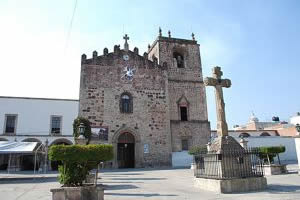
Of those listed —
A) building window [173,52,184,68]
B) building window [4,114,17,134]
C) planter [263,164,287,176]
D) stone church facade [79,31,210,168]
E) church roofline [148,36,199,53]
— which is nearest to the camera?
planter [263,164,287,176]

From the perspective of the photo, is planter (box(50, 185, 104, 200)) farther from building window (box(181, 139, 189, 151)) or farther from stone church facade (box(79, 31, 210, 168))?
building window (box(181, 139, 189, 151))

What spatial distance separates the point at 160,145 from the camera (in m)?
23.4

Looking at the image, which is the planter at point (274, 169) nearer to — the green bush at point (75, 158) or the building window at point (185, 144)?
the green bush at point (75, 158)

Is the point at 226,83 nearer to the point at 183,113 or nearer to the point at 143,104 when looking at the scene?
the point at 143,104

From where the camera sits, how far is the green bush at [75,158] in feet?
24.3

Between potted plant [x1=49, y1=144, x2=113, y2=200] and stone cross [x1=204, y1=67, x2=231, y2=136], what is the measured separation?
14.0 ft

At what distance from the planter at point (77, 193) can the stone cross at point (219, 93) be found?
16.3 feet

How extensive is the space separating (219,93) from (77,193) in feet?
20.7

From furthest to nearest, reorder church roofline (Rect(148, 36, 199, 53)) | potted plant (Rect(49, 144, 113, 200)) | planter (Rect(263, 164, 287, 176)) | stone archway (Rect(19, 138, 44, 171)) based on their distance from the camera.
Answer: church roofline (Rect(148, 36, 199, 53))
stone archway (Rect(19, 138, 44, 171))
planter (Rect(263, 164, 287, 176))
potted plant (Rect(49, 144, 113, 200))

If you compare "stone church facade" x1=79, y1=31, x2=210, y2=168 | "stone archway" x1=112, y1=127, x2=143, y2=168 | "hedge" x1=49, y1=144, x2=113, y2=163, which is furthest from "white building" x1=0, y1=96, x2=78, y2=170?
"hedge" x1=49, y1=144, x2=113, y2=163

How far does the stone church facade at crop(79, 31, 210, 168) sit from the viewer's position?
2255 centimetres

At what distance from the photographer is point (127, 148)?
23.0m

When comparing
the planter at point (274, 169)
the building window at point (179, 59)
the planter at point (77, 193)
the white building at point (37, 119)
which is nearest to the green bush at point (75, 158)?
the planter at point (77, 193)

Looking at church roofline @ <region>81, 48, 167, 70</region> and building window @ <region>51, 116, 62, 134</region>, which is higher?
church roofline @ <region>81, 48, 167, 70</region>
